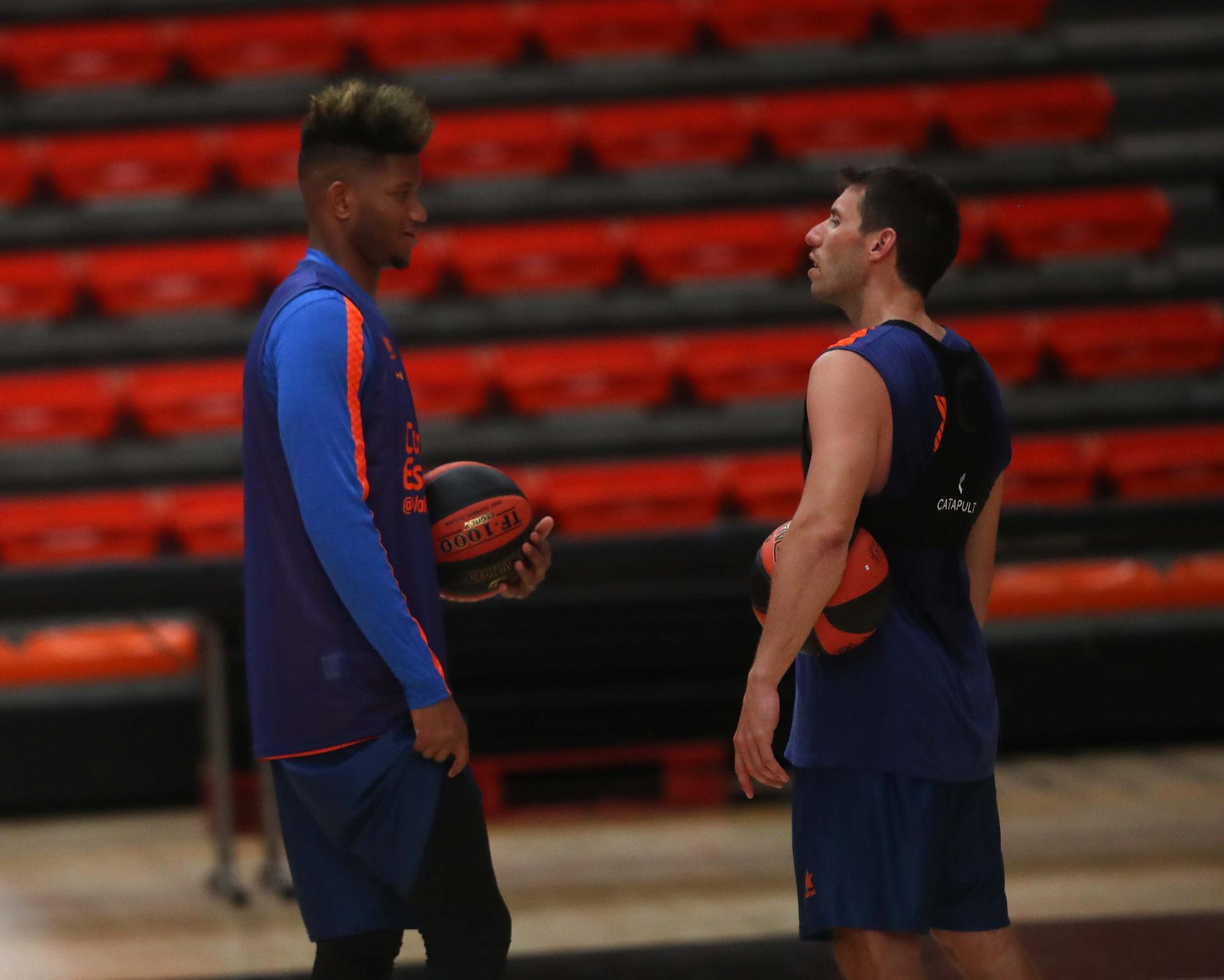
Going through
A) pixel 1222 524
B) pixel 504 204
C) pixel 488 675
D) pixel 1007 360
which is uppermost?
pixel 504 204

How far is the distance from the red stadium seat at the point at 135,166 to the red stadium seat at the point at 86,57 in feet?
1.48

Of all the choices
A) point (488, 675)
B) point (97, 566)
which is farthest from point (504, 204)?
point (97, 566)

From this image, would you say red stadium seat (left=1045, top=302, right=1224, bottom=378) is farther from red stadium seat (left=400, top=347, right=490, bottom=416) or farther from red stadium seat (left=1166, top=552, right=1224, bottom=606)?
red stadium seat (left=400, top=347, right=490, bottom=416)

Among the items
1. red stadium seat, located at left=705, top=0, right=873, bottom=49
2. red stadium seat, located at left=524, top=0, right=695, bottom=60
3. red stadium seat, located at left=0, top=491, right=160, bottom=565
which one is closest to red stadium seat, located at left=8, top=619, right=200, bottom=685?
red stadium seat, located at left=0, top=491, right=160, bottom=565

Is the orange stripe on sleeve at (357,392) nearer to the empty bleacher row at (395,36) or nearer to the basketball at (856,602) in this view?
the basketball at (856,602)

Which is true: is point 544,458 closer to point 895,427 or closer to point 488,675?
point 488,675

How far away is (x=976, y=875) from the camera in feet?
7.19

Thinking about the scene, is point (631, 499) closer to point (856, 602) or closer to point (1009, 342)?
point (1009, 342)

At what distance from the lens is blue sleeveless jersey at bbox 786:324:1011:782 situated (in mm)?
2145

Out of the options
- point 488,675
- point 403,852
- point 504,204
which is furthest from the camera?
point 504,204

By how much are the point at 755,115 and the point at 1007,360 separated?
5.56 ft

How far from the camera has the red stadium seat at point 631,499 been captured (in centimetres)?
570

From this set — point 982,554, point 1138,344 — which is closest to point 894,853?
point 982,554

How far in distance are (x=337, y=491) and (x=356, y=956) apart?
66 centimetres
